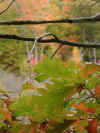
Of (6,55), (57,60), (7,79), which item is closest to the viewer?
(57,60)

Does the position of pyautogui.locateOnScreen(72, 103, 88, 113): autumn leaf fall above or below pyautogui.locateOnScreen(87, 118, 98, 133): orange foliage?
above

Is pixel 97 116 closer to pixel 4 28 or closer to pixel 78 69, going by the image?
pixel 78 69

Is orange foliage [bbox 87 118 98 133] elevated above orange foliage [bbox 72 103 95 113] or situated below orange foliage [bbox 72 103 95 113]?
below

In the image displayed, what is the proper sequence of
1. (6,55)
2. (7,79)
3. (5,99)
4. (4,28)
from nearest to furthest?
(5,99), (4,28), (6,55), (7,79)

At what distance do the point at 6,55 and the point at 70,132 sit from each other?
4028 millimetres

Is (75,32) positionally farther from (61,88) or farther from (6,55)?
(61,88)

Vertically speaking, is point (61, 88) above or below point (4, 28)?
below

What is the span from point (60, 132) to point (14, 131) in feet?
0.14

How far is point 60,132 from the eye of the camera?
0.12 m

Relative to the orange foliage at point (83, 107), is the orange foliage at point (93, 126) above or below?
below

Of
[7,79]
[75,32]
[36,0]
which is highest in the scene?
[36,0]

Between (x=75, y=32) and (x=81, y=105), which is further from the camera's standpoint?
(x=75, y=32)

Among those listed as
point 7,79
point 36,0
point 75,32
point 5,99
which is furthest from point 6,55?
point 5,99

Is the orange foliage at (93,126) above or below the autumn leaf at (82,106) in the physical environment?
below
